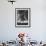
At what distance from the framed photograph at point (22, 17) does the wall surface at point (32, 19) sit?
0.12 metres

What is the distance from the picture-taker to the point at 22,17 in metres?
A: 5.44

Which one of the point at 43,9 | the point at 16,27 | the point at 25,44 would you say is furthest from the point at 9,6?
the point at 25,44

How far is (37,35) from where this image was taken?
17.6 feet

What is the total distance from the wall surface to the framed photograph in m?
0.12

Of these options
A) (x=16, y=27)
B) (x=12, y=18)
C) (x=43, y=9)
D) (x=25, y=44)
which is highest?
(x=43, y=9)

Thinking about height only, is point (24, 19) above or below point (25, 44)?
above

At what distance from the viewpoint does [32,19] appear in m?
5.39

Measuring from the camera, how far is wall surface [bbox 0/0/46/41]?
5.39 meters

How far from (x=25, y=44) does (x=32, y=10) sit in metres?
2.01

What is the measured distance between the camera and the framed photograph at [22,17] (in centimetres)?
541

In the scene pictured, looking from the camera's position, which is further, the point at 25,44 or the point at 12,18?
the point at 12,18

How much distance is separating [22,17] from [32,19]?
0.40 meters

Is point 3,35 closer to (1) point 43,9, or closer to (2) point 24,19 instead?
(2) point 24,19

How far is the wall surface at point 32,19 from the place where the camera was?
17.7ft
